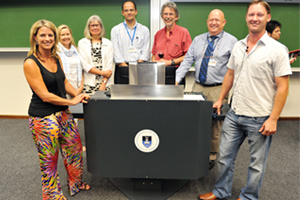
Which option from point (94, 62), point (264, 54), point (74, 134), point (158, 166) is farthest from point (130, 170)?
point (94, 62)

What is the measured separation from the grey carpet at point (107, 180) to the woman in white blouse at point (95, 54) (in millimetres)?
1048

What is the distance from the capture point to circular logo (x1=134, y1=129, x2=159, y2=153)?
1.74 meters

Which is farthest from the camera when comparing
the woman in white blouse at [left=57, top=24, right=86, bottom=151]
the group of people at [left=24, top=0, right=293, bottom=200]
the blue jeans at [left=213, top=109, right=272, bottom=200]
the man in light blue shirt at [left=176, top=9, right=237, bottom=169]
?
the woman in white blouse at [left=57, top=24, right=86, bottom=151]

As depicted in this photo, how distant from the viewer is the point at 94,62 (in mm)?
2814

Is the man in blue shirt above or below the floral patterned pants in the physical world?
above

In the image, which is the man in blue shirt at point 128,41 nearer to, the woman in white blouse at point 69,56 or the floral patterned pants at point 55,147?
the woman in white blouse at point 69,56

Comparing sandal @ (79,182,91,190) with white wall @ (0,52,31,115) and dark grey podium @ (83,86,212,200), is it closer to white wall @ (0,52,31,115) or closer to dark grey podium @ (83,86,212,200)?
dark grey podium @ (83,86,212,200)

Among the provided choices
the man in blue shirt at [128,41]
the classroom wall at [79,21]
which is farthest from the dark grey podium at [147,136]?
the classroom wall at [79,21]

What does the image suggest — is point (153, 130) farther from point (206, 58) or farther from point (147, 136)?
point (206, 58)

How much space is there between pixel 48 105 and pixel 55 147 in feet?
1.06

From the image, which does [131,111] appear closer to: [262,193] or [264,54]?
[264,54]

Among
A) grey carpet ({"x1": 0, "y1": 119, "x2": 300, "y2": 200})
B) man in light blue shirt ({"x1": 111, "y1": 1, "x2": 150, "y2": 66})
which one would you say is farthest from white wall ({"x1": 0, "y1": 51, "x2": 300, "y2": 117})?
man in light blue shirt ({"x1": 111, "y1": 1, "x2": 150, "y2": 66})

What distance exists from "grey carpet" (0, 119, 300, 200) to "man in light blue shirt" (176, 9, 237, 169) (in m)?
0.43

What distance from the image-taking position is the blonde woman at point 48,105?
64.6 inches
